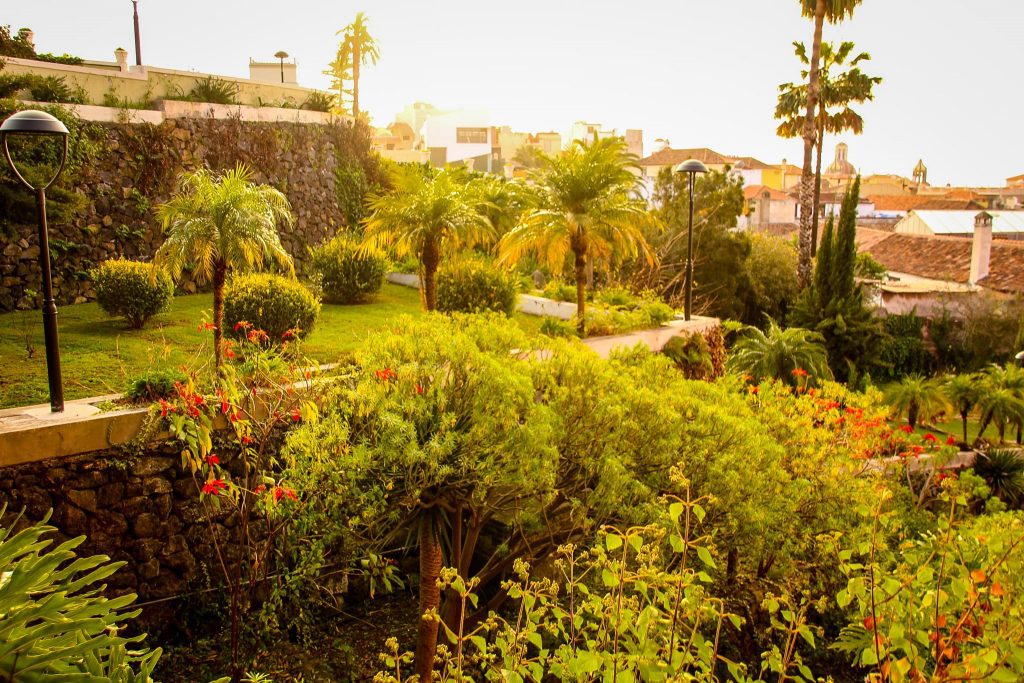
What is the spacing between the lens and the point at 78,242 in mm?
13594

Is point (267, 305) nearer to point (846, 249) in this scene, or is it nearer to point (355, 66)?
point (846, 249)

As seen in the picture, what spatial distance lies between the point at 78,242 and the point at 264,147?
4.85 meters

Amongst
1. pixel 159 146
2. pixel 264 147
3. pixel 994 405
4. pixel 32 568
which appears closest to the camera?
pixel 32 568

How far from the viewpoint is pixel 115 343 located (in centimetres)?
1048

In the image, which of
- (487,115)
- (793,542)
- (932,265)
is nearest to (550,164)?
(793,542)

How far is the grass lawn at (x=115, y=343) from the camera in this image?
8.55 meters

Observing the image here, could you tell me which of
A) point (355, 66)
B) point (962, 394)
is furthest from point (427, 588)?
point (355, 66)

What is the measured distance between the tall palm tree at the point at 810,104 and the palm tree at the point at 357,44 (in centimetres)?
1947

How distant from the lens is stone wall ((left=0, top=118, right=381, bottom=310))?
13.0m

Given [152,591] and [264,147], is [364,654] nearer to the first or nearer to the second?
[152,591]

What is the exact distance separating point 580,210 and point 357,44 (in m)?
28.9

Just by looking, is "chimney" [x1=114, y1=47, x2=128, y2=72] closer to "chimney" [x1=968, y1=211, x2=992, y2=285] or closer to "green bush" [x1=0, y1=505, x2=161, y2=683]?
"green bush" [x1=0, y1=505, x2=161, y2=683]

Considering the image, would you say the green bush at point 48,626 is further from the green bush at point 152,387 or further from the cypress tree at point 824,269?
the cypress tree at point 824,269

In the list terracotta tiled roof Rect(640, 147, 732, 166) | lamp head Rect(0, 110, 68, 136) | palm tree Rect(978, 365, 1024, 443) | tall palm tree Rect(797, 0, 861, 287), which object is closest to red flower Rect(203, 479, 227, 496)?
lamp head Rect(0, 110, 68, 136)
